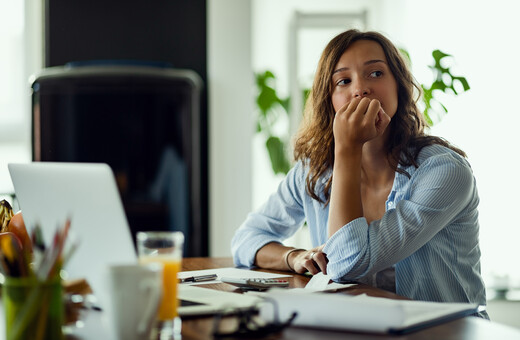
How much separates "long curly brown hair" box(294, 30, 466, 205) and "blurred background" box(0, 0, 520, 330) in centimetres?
145

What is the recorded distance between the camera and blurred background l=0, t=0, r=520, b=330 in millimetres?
3328

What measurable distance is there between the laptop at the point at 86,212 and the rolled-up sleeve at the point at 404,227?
348mm

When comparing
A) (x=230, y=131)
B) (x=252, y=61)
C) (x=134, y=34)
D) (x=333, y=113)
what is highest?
(x=134, y=34)

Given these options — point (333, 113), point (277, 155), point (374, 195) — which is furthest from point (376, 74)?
point (277, 155)

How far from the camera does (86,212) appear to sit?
1004mm

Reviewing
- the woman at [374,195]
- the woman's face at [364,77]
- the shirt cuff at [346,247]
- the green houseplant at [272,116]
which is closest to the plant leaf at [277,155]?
the green houseplant at [272,116]

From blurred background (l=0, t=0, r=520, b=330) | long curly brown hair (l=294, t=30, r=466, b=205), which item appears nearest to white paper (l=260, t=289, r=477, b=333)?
long curly brown hair (l=294, t=30, r=466, b=205)

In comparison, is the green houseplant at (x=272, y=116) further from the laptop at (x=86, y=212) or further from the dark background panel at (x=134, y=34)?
the laptop at (x=86, y=212)

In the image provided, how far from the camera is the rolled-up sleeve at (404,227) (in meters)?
1.38

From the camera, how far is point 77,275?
1.08m

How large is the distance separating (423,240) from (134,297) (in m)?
0.83

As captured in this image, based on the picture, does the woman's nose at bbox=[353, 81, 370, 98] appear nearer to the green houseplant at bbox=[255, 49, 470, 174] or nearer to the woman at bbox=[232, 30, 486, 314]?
the woman at bbox=[232, 30, 486, 314]

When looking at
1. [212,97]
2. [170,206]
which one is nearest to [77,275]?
[170,206]

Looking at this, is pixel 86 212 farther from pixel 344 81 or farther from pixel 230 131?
pixel 230 131
